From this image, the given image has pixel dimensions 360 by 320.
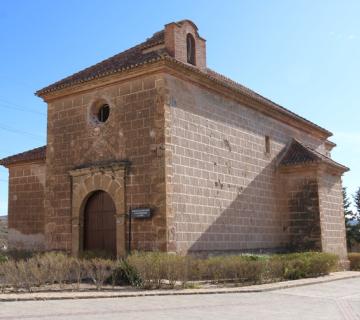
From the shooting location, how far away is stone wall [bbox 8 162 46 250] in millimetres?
19578

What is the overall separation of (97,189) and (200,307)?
723 cm

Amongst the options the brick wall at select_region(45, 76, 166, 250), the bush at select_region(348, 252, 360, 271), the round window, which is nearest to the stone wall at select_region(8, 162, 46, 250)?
the brick wall at select_region(45, 76, 166, 250)

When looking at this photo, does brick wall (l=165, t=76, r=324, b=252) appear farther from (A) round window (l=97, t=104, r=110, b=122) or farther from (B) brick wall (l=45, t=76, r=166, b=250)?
(A) round window (l=97, t=104, r=110, b=122)

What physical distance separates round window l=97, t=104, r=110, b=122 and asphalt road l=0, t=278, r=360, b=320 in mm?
7565

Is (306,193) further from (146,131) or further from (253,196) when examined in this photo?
(146,131)

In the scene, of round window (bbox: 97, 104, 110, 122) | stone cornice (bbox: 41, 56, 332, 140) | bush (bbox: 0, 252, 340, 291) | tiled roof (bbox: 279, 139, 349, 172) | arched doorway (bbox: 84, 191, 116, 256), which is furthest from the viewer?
tiled roof (bbox: 279, 139, 349, 172)

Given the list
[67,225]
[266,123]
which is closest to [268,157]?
[266,123]

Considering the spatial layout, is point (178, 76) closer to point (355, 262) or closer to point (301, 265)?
point (301, 265)

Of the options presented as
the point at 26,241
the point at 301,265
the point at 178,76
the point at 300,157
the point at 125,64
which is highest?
the point at 125,64

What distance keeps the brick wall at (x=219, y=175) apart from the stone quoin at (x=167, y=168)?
39 mm

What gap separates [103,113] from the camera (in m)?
16.5

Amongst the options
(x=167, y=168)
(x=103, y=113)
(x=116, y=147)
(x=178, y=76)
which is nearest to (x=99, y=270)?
(x=167, y=168)

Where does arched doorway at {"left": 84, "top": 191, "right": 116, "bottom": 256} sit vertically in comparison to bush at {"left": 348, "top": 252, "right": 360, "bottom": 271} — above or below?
above

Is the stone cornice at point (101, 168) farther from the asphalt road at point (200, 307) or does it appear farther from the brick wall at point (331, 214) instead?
the brick wall at point (331, 214)
